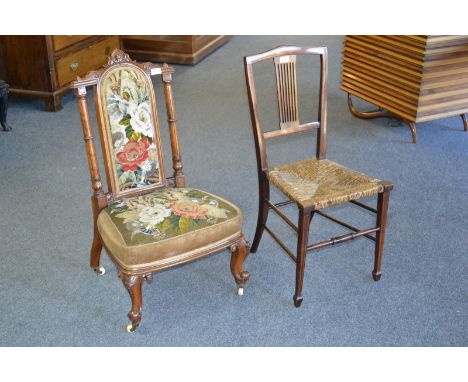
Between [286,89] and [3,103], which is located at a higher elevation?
[286,89]

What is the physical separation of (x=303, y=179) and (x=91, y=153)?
2.96ft

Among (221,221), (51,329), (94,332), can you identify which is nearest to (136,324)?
(94,332)

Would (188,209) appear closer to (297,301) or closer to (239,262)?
(239,262)

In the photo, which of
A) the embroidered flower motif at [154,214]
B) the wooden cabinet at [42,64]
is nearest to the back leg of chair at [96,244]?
the embroidered flower motif at [154,214]

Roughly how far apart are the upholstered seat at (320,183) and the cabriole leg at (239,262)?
0.29 metres

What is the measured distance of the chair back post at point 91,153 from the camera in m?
2.24

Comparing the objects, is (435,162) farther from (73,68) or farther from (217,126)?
(73,68)

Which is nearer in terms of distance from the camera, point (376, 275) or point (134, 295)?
point (134, 295)

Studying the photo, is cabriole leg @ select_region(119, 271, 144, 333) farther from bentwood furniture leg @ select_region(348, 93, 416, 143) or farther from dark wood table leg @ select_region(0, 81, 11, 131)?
bentwood furniture leg @ select_region(348, 93, 416, 143)

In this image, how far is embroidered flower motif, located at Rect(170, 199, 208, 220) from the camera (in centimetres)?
227

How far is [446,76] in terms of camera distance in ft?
12.7

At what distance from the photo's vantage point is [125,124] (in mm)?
2350

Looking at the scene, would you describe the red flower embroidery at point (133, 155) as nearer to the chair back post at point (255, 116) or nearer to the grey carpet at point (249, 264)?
the chair back post at point (255, 116)

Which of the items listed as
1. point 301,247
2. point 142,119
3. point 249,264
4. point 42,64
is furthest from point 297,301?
point 42,64
